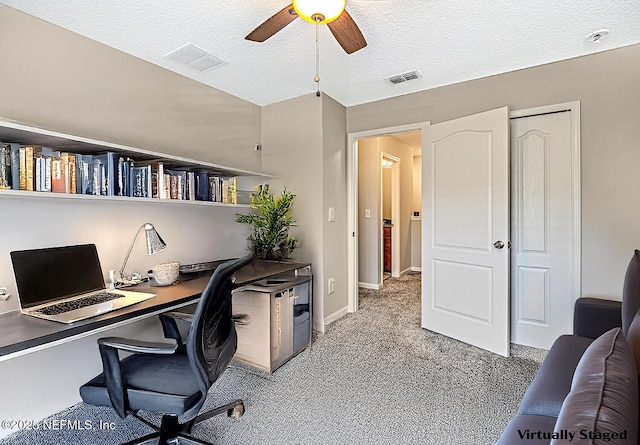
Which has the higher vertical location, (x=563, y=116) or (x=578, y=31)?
(x=578, y=31)

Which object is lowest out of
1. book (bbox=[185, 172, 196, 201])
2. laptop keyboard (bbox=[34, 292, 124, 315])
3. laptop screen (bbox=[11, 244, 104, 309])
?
laptop keyboard (bbox=[34, 292, 124, 315])

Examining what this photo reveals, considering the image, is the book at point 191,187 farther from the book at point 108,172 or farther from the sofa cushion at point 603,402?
the sofa cushion at point 603,402

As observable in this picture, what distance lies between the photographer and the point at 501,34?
2.13 meters

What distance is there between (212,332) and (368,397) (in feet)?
3.73

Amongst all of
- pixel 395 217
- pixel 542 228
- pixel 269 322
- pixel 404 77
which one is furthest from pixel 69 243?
pixel 395 217

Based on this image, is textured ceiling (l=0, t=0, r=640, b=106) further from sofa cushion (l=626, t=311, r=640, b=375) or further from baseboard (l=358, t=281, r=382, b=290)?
baseboard (l=358, t=281, r=382, b=290)

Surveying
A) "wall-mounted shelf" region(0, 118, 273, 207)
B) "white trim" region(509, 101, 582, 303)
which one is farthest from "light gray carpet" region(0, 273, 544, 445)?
"wall-mounted shelf" region(0, 118, 273, 207)

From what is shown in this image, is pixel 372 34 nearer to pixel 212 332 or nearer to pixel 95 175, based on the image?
pixel 95 175

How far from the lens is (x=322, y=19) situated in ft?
5.08

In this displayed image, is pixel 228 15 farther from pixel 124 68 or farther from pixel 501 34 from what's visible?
pixel 501 34

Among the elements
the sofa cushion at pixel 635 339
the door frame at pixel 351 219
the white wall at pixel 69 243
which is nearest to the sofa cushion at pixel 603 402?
the sofa cushion at pixel 635 339

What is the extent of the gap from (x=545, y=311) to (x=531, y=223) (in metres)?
0.74

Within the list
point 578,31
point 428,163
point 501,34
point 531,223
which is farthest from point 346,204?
point 578,31

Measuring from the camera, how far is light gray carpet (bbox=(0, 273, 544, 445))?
1683mm
